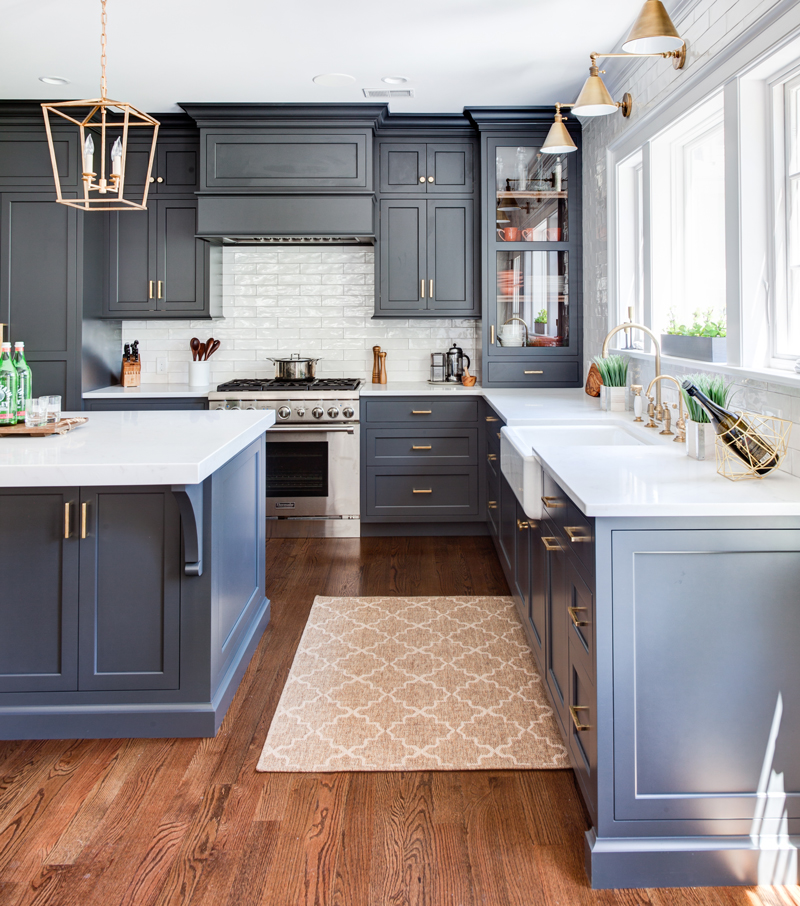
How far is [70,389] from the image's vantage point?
4762 mm

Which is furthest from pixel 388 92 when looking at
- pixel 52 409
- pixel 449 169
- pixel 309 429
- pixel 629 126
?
pixel 52 409

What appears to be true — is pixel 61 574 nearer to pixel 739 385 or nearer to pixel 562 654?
pixel 562 654

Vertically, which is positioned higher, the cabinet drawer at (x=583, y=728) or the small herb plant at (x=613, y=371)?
the small herb plant at (x=613, y=371)

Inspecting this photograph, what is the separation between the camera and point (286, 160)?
4.74 meters

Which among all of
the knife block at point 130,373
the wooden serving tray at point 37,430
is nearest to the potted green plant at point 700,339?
the wooden serving tray at point 37,430

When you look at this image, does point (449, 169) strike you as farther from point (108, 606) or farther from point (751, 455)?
point (108, 606)

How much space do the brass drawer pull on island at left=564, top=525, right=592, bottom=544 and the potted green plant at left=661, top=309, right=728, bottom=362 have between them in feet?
4.03

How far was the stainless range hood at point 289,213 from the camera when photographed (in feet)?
15.6

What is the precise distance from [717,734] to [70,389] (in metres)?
4.26

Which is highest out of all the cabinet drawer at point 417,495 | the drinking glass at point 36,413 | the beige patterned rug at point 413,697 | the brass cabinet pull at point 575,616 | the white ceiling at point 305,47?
the white ceiling at point 305,47

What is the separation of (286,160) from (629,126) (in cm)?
211

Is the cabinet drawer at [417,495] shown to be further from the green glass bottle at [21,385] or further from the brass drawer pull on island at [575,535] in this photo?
the brass drawer pull on island at [575,535]

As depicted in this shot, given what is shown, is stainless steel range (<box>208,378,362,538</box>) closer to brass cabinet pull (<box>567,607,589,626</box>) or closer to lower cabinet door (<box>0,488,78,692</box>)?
lower cabinet door (<box>0,488,78,692</box>)

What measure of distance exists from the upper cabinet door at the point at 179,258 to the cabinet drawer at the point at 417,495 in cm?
167
